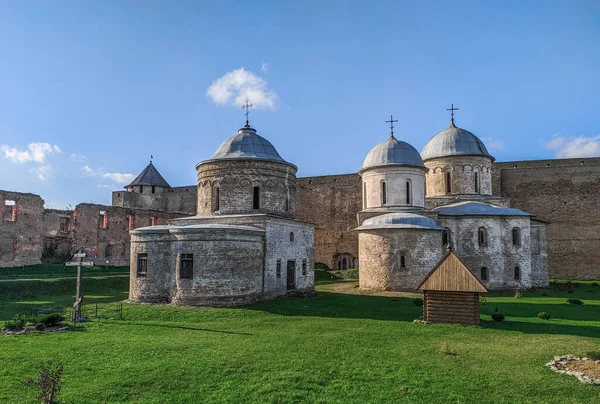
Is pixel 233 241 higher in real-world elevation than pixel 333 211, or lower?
lower

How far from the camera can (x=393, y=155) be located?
26.3 m

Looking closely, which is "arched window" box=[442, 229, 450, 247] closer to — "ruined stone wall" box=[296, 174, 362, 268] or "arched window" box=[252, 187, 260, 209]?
"arched window" box=[252, 187, 260, 209]

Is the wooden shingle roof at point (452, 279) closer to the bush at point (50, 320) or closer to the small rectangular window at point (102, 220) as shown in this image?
the bush at point (50, 320)

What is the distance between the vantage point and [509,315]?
16141 millimetres

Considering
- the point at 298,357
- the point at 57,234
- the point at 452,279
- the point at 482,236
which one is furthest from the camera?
the point at 57,234

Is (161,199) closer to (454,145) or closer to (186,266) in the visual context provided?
(454,145)

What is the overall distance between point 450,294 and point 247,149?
38.9ft

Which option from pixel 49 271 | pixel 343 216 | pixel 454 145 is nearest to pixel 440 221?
pixel 454 145

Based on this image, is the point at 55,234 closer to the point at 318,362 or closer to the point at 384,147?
the point at 384,147

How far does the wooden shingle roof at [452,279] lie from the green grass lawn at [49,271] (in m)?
19.6

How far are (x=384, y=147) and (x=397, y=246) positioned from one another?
6.97 metres

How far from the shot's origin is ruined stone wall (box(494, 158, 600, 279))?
112 ft

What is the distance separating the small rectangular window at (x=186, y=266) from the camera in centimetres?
1711

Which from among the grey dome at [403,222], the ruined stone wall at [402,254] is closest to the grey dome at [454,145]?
the grey dome at [403,222]
